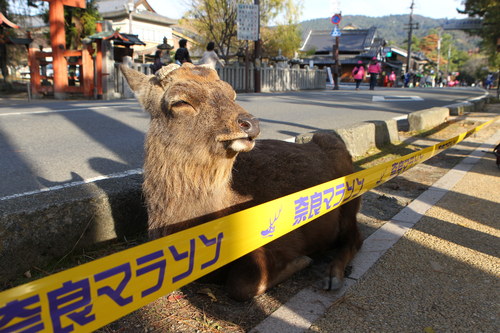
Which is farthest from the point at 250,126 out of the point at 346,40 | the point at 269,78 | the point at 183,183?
the point at 346,40

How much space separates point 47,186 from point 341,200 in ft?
10.2

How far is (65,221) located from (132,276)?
1490 mm

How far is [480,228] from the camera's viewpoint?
3.74 m

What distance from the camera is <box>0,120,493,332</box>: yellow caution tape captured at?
3.96 feet

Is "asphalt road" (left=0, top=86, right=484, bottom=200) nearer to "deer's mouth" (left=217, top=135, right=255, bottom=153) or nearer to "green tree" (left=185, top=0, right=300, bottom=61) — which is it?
"deer's mouth" (left=217, top=135, right=255, bottom=153)

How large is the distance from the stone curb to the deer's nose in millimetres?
1330

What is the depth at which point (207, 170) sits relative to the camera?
239 cm

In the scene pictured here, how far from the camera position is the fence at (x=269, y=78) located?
17.6 m

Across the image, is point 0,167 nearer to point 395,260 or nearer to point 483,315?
point 395,260

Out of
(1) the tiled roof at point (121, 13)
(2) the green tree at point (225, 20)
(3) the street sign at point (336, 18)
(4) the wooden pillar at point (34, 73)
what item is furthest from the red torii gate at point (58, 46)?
(1) the tiled roof at point (121, 13)

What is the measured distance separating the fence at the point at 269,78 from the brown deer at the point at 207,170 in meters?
15.3

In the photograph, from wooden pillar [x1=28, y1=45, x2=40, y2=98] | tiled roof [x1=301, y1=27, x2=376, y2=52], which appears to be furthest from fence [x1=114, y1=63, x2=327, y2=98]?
tiled roof [x1=301, y1=27, x2=376, y2=52]

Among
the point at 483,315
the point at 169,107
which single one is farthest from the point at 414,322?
the point at 169,107

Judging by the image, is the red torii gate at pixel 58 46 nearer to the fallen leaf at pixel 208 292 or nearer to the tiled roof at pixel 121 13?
the fallen leaf at pixel 208 292
